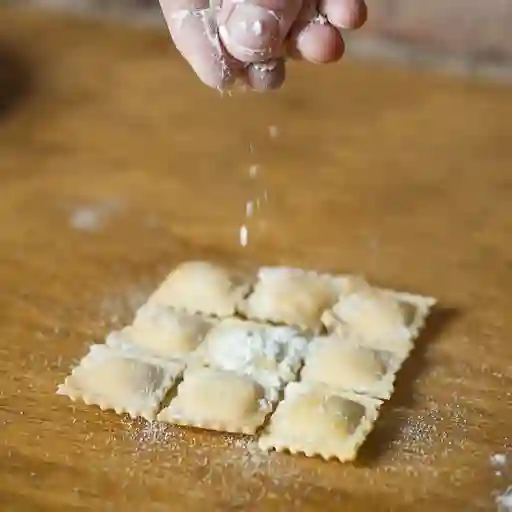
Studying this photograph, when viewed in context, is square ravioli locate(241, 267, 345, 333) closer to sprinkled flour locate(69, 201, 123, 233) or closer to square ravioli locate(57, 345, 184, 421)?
square ravioli locate(57, 345, 184, 421)

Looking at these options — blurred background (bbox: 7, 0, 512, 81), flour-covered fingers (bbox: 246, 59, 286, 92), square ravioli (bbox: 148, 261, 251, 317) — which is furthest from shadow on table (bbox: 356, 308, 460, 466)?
blurred background (bbox: 7, 0, 512, 81)

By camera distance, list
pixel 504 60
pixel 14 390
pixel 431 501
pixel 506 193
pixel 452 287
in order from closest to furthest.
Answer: pixel 431 501 < pixel 14 390 < pixel 452 287 < pixel 506 193 < pixel 504 60

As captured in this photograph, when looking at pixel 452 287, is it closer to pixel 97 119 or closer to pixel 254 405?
pixel 254 405

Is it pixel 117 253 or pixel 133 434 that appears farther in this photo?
pixel 117 253

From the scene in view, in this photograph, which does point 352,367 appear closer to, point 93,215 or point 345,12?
point 345,12

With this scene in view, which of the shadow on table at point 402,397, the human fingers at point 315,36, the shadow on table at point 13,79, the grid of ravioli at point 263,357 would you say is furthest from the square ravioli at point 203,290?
the shadow on table at point 13,79

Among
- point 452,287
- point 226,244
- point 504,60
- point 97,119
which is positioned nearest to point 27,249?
point 226,244

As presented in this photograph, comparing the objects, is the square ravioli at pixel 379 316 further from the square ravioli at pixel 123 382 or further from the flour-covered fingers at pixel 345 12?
the flour-covered fingers at pixel 345 12
